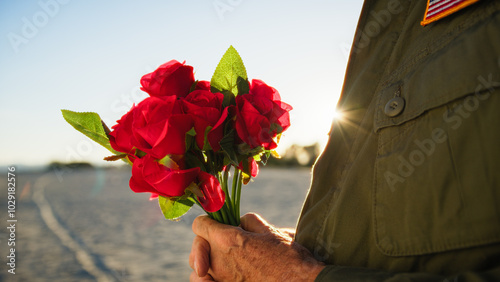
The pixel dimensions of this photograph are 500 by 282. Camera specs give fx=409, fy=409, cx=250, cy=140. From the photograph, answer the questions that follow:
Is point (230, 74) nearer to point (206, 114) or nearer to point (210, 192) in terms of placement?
point (206, 114)

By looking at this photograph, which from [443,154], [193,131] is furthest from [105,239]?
[443,154]

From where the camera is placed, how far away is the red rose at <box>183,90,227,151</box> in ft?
4.20

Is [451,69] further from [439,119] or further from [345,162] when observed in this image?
[345,162]

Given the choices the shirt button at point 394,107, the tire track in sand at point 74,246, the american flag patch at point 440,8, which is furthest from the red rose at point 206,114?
the tire track in sand at point 74,246

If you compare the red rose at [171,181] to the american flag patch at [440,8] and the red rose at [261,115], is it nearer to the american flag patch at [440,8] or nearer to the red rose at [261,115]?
the red rose at [261,115]

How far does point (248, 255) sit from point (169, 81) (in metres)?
0.63

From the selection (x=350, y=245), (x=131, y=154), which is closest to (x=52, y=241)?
(x=131, y=154)

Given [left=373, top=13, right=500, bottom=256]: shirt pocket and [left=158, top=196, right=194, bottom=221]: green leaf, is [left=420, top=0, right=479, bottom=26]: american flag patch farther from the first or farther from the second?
[left=158, top=196, right=194, bottom=221]: green leaf

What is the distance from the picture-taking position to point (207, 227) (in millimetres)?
1492

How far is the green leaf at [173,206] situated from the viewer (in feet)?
4.57

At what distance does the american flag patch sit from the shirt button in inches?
9.9

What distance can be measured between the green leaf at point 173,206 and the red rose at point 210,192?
8 centimetres

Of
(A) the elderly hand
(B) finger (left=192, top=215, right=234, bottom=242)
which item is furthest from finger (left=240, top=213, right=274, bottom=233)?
(B) finger (left=192, top=215, right=234, bottom=242)

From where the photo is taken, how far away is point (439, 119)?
3.38ft
